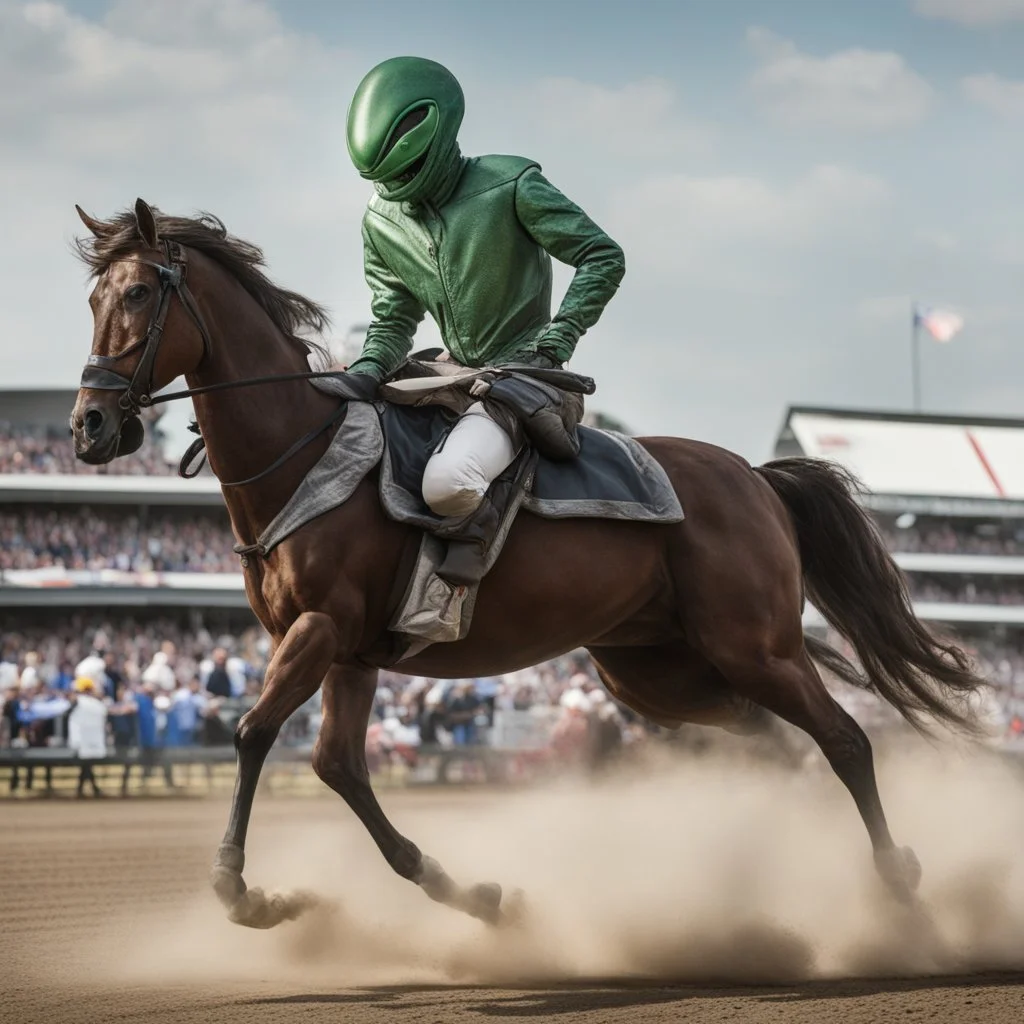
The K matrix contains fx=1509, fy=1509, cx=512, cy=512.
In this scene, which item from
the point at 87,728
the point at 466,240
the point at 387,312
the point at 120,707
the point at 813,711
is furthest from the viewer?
the point at 120,707

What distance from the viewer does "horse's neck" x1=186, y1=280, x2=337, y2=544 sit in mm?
6148

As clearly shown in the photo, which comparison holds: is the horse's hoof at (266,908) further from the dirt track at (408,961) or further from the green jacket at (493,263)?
the green jacket at (493,263)

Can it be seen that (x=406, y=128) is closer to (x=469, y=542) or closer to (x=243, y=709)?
(x=469, y=542)

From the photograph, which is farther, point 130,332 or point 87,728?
point 87,728

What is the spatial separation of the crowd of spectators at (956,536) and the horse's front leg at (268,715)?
1613 inches

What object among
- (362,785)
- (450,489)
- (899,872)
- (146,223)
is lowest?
(899,872)

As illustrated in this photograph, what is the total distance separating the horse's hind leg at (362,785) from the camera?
6316 millimetres

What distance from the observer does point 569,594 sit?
21.5 feet

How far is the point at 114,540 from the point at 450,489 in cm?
3247

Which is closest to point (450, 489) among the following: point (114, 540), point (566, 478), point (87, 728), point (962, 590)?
point (566, 478)

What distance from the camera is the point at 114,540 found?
37.2 meters

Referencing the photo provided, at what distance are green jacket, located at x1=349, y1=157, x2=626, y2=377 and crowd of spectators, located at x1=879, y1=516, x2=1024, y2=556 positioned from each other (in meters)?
39.9

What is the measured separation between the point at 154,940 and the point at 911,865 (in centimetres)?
356

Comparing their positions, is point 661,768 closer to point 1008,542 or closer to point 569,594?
point 569,594
